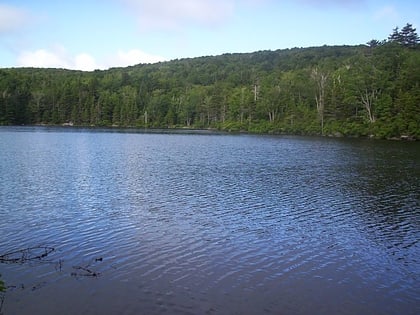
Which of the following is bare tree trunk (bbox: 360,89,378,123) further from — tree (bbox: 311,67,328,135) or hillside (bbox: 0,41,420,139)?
tree (bbox: 311,67,328,135)

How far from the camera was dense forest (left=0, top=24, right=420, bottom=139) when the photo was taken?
91500 mm

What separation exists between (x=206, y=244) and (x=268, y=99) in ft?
363

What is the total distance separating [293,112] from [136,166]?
80.7 metres

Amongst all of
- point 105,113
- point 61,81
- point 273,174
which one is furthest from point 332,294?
point 61,81

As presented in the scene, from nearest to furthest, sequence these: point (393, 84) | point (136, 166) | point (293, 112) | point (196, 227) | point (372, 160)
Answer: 1. point (196, 227)
2. point (136, 166)
3. point (372, 160)
4. point (393, 84)
5. point (293, 112)

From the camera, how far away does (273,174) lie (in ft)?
127

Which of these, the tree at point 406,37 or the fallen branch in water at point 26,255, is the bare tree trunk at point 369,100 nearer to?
the tree at point 406,37

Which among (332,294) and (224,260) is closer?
(332,294)

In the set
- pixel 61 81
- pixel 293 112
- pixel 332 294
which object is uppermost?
pixel 61 81

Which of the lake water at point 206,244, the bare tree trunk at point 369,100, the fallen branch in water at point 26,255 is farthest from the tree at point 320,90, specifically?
the fallen branch in water at point 26,255

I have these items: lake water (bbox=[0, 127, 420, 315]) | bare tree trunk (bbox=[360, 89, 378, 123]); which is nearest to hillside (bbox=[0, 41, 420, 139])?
bare tree trunk (bbox=[360, 89, 378, 123])

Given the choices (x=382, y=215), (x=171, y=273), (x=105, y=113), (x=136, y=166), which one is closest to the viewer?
(x=171, y=273)

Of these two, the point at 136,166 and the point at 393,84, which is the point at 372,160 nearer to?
the point at 136,166

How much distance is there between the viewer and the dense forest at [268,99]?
91.5 metres
